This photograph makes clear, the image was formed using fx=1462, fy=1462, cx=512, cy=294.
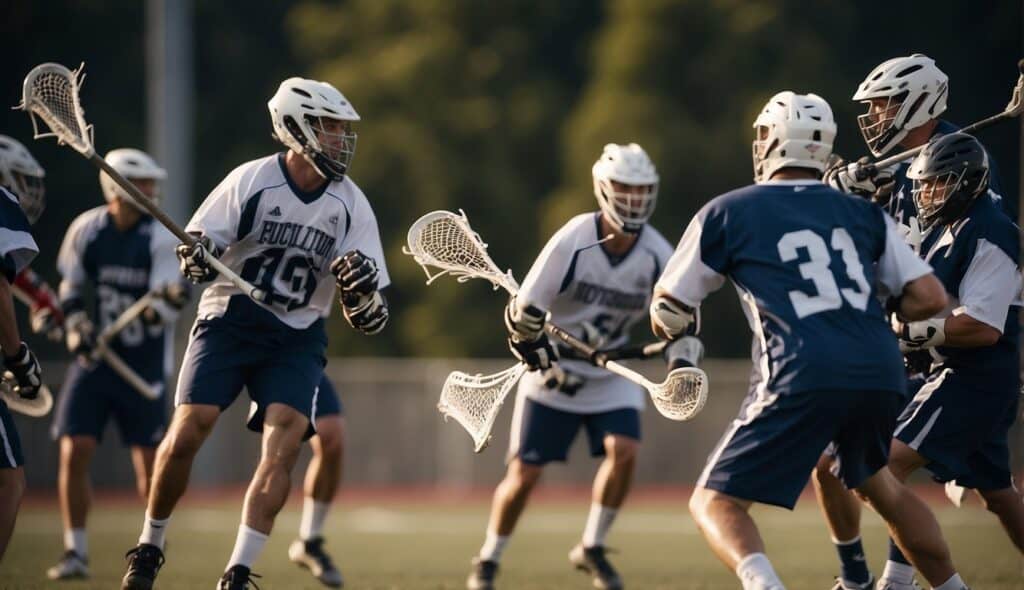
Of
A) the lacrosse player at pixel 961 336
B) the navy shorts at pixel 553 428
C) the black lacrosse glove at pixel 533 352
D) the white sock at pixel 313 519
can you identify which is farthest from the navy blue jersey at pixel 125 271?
the lacrosse player at pixel 961 336

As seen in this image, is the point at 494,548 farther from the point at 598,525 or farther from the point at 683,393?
the point at 683,393

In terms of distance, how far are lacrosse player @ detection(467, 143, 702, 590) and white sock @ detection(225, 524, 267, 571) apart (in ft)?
6.04

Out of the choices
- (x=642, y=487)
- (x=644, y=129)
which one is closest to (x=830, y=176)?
(x=642, y=487)

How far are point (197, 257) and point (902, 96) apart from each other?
297 centimetres

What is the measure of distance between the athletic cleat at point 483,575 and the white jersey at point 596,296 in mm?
899

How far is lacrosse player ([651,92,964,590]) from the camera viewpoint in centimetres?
463

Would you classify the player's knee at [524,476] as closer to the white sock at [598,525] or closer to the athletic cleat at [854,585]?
the white sock at [598,525]

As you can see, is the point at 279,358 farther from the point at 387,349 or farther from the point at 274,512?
the point at 387,349

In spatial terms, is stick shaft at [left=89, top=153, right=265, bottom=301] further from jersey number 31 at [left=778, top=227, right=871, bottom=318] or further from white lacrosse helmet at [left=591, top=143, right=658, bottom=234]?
jersey number 31 at [left=778, top=227, right=871, bottom=318]

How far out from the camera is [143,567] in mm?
5801

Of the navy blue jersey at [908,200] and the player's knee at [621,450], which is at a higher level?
the navy blue jersey at [908,200]

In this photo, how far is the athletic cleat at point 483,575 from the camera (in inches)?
288

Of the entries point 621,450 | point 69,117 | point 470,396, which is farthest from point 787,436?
point 69,117

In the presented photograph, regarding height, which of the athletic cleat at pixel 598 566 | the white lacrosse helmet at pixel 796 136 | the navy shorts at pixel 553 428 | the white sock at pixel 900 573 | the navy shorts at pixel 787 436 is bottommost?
the athletic cleat at pixel 598 566
